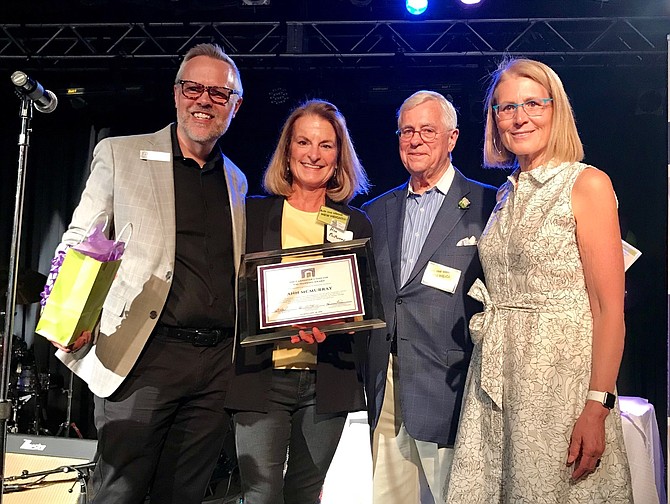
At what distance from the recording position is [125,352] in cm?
263

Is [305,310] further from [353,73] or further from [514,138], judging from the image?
[353,73]

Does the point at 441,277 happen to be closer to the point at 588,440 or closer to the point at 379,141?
the point at 588,440

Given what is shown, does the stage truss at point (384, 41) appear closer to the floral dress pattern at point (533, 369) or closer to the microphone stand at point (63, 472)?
the microphone stand at point (63, 472)

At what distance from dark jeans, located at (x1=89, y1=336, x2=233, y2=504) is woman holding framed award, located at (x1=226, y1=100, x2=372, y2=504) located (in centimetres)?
11

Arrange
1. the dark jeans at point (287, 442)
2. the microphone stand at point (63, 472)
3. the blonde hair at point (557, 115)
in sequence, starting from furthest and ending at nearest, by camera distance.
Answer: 1. the microphone stand at point (63, 472)
2. the dark jeans at point (287, 442)
3. the blonde hair at point (557, 115)

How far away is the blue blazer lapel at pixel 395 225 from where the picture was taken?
2.99 metres

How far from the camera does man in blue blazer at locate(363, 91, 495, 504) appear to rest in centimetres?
282

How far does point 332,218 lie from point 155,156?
0.81 meters

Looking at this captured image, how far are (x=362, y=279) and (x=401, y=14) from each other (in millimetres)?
4573

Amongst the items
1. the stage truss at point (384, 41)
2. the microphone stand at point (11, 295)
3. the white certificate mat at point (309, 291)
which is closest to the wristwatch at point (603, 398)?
the white certificate mat at point (309, 291)

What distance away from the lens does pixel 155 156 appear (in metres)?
2.82

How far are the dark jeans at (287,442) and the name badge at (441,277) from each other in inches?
25.1

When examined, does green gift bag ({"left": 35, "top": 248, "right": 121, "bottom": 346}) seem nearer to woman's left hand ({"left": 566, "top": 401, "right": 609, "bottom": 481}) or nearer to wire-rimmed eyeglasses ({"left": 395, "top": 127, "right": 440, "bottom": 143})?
wire-rimmed eyeglasses ({"left": 395, "top": 127, "right": 440, "bottom": 143})

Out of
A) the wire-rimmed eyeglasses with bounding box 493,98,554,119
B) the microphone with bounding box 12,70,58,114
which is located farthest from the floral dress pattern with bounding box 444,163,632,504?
the microphone with bounding box 12,70,58,114
